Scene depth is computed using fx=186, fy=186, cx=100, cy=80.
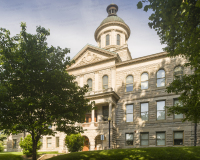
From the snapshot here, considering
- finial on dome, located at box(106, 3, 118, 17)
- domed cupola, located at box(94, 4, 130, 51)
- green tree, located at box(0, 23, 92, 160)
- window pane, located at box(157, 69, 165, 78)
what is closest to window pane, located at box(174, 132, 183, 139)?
window pane, located at box(157, 69, 165, 78)

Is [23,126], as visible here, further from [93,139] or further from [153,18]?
[93,139]

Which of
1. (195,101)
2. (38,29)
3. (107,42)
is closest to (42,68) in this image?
(38,29)

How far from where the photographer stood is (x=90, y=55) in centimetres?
3341

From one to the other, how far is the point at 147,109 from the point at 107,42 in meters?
20.6

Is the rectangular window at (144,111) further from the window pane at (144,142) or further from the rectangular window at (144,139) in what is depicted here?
the window pane at (144,142)

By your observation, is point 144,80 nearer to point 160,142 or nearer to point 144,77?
point 144,77

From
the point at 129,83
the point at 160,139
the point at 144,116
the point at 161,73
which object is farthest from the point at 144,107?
the point at 161,73

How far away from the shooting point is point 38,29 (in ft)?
51.4

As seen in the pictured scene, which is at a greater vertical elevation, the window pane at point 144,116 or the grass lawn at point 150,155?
the window pane at point 144,116

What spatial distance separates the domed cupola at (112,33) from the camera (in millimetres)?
41625

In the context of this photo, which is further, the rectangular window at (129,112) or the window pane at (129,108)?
the window pane at (129,108)

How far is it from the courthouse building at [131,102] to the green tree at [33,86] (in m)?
10.8

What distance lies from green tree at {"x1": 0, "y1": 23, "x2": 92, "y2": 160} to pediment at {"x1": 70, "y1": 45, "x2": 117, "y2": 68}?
1624cm

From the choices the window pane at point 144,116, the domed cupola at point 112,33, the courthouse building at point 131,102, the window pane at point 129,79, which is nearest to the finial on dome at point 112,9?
the domed cupola at point 112,33
